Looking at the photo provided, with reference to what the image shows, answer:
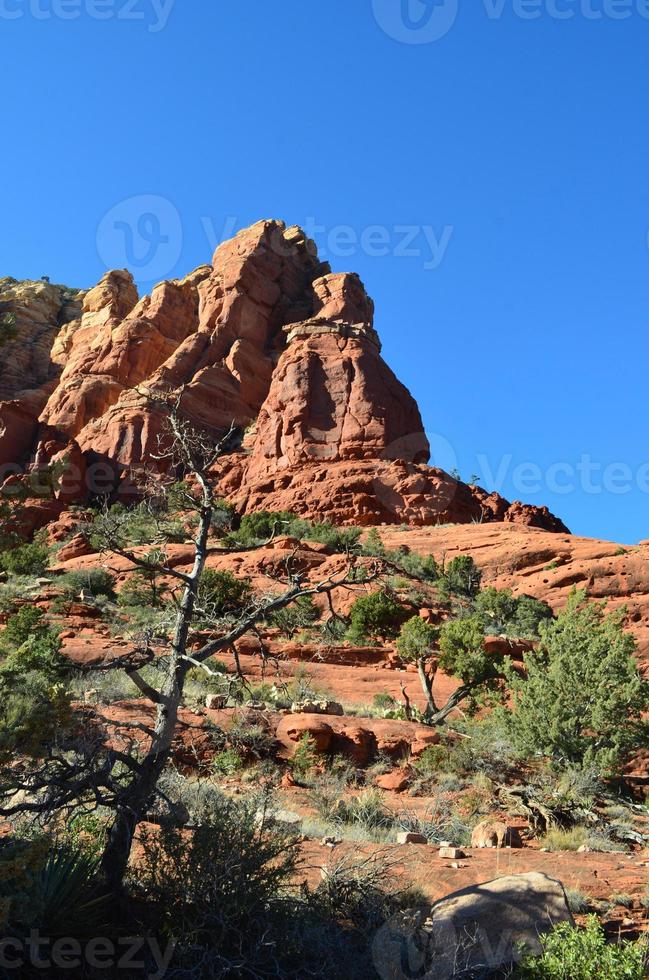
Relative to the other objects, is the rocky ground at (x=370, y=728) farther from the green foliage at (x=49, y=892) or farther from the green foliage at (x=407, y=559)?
the green foliage at (x=407, y=559)

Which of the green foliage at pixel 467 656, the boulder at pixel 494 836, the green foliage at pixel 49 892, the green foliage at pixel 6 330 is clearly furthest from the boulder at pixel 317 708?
the green foliage at pixel 6 330

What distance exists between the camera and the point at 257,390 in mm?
56531

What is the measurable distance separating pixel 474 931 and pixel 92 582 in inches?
983

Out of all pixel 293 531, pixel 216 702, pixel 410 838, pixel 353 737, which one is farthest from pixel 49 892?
pixel 293 531

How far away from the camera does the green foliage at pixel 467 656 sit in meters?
16.9

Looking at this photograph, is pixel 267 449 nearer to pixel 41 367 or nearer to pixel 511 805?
pixel 41 367

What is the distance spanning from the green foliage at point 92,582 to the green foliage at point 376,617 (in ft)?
33.7

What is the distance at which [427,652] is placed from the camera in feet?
69.1

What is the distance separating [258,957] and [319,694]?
1279 centimetres

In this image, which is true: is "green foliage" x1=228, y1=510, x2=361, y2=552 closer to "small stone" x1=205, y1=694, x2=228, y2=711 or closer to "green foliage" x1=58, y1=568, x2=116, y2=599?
"green foliage" x1=58, y1=568, x2=116, y2=599

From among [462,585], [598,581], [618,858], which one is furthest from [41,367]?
[618,858]

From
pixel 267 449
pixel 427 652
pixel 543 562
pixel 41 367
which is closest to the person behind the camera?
pixel 427 652

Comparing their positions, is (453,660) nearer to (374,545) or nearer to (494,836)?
(494,836)

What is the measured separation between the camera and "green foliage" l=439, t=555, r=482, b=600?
30453 millimetres
